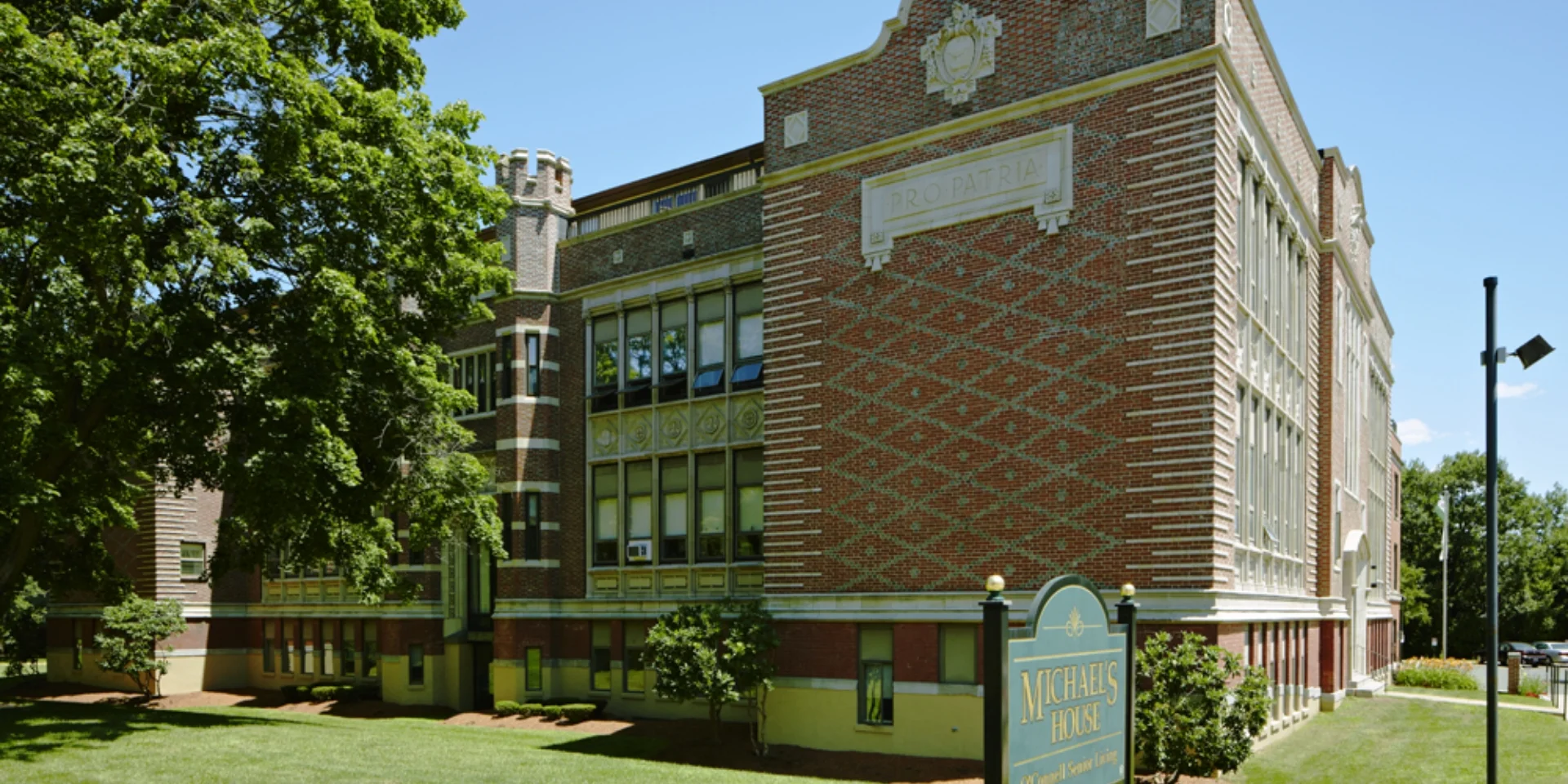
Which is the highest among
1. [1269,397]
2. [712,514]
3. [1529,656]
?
[1269,397]

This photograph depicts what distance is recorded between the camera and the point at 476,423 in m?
33.2

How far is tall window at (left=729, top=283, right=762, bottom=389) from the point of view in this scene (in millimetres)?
27641

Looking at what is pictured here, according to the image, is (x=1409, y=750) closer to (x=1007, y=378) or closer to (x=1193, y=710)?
(x=1193, y=710)

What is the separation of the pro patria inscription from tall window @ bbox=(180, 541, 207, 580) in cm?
2920

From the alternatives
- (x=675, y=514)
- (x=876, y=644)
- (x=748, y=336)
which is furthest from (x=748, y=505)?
(x=876, y=644)

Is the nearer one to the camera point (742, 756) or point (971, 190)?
point (971, 190)

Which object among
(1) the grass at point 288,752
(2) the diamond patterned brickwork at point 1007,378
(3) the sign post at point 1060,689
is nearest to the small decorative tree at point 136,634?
(1) the grass at point 288,752

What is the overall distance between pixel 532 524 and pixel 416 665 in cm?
669

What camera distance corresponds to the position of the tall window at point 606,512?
30.4 metres

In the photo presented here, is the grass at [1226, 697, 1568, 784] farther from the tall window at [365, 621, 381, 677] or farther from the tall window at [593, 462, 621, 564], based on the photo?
the tall window at [365, 621, 381, 677]

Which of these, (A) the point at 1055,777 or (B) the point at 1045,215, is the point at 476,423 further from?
(A) the point at 1055,777

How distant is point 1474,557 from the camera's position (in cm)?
8000

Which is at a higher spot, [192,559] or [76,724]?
[192,559]

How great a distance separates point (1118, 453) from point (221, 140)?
16.6m
